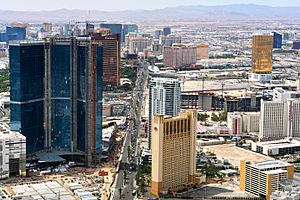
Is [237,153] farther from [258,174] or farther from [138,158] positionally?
[258,174]

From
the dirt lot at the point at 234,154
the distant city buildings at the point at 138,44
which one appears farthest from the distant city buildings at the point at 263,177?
the distant city buildings at the point at 138,44

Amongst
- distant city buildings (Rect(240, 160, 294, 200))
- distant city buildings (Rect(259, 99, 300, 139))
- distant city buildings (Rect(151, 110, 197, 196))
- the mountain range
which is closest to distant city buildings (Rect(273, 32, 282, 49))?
the mountain range

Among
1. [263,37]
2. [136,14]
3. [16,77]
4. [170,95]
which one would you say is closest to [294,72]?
[263,37]

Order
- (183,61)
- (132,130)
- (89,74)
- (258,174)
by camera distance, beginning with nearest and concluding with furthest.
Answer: (258,174) < (89,74) < (132,130) < (183,61)

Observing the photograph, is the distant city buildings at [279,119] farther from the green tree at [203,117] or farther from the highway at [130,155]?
the highway at [130,155]

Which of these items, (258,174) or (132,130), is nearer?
(258,174)

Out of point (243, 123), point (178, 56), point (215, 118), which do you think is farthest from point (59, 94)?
point (178, 56)
